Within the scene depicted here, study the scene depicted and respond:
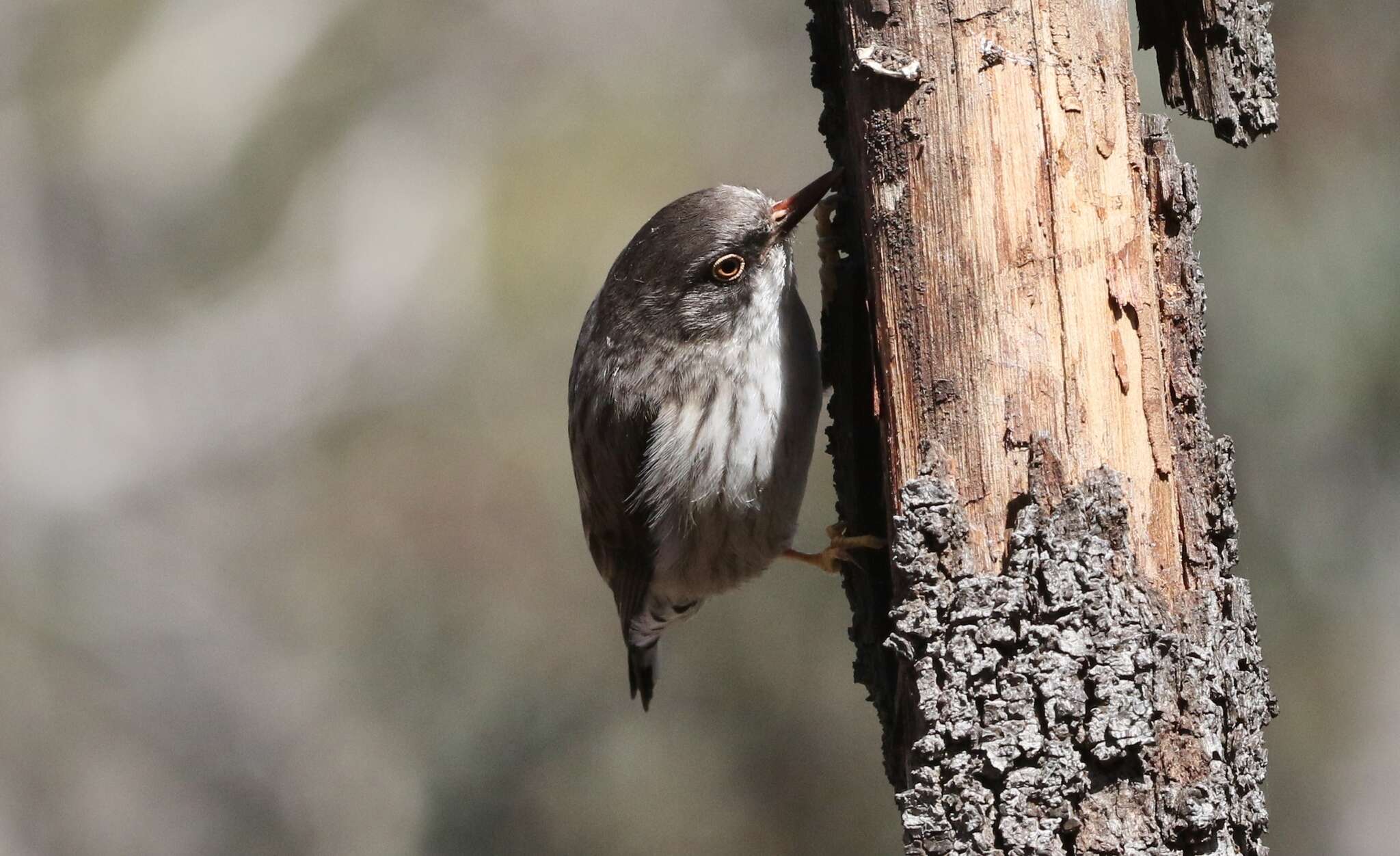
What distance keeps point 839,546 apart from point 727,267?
35.6 inches

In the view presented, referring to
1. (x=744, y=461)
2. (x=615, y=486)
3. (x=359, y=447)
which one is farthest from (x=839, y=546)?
(x=359, y=447)

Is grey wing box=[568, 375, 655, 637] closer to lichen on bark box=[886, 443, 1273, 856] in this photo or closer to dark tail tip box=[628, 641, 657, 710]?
dark tail tip box=[628, 641, 657, 710]

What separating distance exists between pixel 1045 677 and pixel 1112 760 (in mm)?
176

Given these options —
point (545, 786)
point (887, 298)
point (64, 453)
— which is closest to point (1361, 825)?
point (545, 786)

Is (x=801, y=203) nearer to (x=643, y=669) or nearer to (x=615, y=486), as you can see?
(x=615, y=486)

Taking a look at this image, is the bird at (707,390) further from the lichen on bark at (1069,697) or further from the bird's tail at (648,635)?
the lichen on bark at (1069,697)

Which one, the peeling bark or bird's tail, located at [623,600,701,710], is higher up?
the peeling bark

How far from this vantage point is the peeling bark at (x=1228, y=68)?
9.00 feet

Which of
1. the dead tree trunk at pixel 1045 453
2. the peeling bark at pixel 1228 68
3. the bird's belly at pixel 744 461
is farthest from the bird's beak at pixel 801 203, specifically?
the peeling bark at pixel 1228 68

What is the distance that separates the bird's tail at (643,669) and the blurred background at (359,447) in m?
1.75

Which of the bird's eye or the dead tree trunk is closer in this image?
the dead tree trunk

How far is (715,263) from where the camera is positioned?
142 inches

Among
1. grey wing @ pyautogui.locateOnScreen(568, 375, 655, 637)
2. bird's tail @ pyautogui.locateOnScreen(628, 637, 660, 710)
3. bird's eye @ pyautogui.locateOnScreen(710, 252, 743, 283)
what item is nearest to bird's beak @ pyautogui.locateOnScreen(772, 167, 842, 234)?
bird's eye @ pyautogui.locateOnScreen(710, 252, 743, 283)

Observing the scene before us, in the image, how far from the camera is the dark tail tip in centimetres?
475
